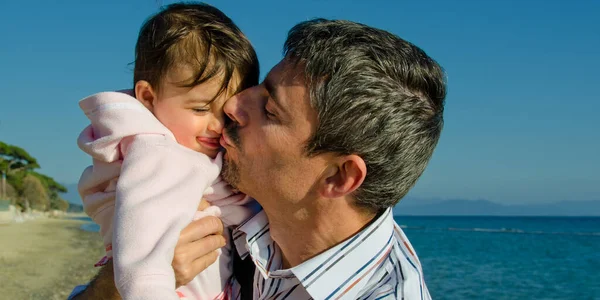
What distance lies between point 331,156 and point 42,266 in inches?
806

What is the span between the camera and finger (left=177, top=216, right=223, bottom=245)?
2.94m

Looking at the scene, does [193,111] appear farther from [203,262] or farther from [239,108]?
[203,262]

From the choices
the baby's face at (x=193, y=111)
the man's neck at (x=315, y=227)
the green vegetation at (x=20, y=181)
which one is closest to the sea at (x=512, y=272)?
the man's neck at (x=315, y=227)

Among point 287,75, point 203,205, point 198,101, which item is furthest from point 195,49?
point 203,205

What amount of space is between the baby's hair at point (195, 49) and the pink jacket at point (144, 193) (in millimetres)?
271

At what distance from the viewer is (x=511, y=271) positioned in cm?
3009

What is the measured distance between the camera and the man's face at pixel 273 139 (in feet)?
10.2

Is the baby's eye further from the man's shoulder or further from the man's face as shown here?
the man's shoulder

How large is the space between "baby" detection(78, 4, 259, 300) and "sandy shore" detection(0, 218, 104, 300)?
41.9ft

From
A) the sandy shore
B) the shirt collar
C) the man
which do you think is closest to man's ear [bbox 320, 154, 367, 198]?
the man

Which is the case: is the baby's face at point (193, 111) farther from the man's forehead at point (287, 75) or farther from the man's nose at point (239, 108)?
the man's forehead at point (287, 75)

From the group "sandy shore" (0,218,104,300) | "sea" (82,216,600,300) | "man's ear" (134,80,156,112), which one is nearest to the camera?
"man's ear" (134,80,156,112)

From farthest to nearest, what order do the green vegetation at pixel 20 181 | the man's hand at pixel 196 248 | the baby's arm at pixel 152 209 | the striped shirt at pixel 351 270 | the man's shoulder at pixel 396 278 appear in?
the green vegetation at pixel 20 181
the man's hand at pixel 196 248
the striped shirt at pixel 351 270
the man's shoulder at pixel 396 278
the baby's arm at pixel 152 209

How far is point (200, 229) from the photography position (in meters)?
3.03
